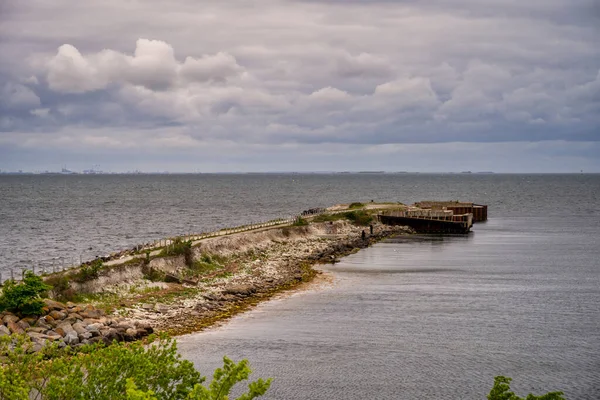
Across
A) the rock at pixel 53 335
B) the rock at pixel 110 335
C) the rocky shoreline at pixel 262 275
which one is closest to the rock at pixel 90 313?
the rocky shoreline at pixel 262 275

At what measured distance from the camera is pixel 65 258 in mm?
77250

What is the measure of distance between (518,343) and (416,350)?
6826 mm

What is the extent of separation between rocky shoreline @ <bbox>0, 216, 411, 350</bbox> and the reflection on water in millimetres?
2848

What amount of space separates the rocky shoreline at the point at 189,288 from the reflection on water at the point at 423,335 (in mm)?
2848

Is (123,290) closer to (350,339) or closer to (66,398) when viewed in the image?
(350,339)

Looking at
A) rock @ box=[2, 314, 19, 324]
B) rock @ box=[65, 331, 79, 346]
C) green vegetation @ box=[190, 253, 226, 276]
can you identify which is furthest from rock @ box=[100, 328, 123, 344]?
green vegetation @ box=[190, 253, 226, 276]

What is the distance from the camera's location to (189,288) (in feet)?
179

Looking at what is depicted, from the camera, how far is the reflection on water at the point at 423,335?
35.3 m

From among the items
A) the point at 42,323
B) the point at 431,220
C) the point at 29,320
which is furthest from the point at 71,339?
the point at 431,220

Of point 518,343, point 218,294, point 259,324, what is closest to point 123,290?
point 218,294

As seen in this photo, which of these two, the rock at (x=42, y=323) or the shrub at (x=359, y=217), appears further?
the shrub at (x=359, y=217)

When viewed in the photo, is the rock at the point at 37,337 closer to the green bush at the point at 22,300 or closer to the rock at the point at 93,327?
the rock at the point at 93,327

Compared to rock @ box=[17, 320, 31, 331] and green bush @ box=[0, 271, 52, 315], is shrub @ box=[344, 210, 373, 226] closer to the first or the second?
green bush @ box=[0, 271, 52, 315]

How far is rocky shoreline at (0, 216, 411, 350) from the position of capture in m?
38.9
